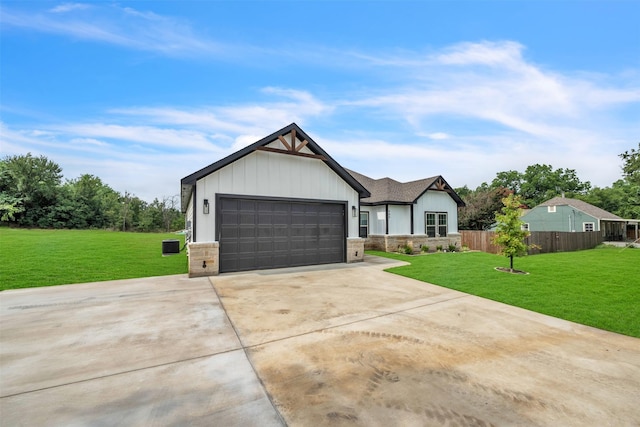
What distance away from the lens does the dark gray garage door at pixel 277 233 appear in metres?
9.48

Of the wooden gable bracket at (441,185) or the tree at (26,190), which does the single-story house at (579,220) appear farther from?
the tree at (26,190)

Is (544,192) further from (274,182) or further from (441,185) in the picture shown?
(274,182)

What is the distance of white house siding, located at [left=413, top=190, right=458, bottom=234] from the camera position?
16.7 metres

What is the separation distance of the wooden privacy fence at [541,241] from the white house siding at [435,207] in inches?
47.4

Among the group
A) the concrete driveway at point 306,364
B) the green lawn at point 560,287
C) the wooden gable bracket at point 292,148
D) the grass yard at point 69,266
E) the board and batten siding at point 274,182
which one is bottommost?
the green lawn at point 560,287

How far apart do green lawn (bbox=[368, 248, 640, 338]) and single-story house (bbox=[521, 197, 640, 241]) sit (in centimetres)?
2375

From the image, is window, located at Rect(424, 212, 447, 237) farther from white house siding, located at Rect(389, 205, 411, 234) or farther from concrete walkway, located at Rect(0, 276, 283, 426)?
concrete walkway, located at Rect(0, 276, 283, 426)

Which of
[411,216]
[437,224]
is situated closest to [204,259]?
[411,216]

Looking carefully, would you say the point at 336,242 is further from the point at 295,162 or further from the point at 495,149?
the point at 495,149

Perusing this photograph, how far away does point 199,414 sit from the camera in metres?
2.36

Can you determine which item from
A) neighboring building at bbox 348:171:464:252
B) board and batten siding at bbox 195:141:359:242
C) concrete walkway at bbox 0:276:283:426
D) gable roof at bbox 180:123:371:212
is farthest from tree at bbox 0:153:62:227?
neighboring building at bbox 348:171:464:252

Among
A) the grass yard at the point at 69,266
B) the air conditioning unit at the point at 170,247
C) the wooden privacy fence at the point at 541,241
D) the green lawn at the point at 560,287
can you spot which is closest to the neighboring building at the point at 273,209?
the grass yard at the point at 69,266

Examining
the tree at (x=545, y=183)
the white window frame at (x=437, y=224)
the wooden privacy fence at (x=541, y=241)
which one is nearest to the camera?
the wooden privacy fence at (x=541, y=241)

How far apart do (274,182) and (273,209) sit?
3.44ft
